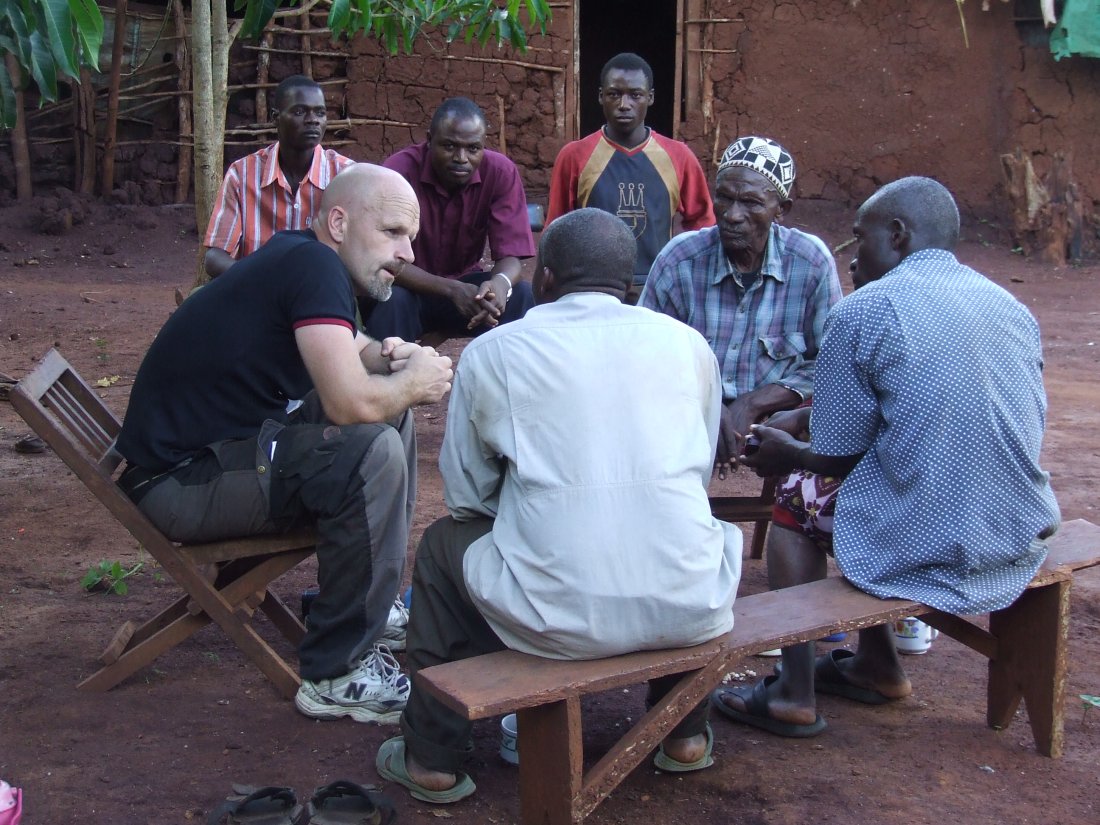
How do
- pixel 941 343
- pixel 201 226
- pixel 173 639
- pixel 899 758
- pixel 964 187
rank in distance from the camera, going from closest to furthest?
1. pixel 941 343
2. pixel 899 758
3. pixel 173 639
4. pixel 201 226
5. pixel 964 187

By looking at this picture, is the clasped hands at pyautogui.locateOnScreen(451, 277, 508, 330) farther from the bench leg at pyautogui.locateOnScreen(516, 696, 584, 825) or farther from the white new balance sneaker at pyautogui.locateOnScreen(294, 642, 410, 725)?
the bench leg at pyautogui.locateOnScreen(516, 696, 584, 825)

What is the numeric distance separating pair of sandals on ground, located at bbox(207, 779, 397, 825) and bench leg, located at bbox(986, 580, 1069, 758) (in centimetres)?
160

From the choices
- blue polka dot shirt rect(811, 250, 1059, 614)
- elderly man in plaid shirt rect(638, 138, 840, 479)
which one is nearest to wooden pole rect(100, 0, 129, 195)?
elderly man in plaid shirt rect(638, 138, 840, 479)

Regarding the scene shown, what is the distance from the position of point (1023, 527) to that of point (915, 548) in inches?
10.5

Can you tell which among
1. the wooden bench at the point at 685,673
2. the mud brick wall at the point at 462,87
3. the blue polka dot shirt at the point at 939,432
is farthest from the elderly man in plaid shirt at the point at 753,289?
the mud brick wall at the point at 462,87

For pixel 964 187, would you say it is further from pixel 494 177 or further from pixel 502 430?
pixel 502 430

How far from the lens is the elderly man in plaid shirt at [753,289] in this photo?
12.2ft

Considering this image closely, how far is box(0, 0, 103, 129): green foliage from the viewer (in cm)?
308

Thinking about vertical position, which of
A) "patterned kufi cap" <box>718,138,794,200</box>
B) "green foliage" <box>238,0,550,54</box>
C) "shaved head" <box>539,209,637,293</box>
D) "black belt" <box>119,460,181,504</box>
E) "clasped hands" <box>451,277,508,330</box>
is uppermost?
"green foliage" <box>238,0,550,54</box>

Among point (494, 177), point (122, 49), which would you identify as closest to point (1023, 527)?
point (494, 177)

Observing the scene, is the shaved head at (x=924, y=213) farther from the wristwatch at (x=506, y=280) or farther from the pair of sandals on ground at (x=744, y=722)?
the wristwatch at (x=506, y=280)

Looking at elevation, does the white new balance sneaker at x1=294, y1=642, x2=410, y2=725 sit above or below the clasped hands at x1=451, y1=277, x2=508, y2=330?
below

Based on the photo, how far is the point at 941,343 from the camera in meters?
2.85

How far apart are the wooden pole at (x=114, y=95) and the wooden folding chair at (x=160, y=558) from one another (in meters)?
8.37
